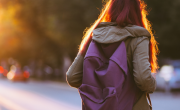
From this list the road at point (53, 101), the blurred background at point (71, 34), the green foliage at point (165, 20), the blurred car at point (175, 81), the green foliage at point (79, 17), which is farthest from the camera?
the green foliage at point (79, 17)

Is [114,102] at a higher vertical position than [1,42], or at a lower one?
higher

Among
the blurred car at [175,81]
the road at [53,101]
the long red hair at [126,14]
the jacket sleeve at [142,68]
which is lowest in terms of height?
the blurred car at [175,81]

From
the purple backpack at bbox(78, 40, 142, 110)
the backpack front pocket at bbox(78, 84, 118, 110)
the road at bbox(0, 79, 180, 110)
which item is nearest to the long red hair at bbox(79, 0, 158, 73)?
the purple backpack at bbox(78, 40, 142, 110)

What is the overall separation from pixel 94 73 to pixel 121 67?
204mm

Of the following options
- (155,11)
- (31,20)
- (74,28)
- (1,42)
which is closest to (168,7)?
(155,11)

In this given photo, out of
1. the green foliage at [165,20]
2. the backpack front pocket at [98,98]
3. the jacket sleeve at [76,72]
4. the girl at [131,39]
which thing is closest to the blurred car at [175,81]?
the green foliage at [165,20]

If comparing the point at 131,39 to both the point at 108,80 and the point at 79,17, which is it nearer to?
the point at 108,80

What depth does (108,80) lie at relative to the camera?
1.94 metres

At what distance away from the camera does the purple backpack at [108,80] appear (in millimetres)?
1908

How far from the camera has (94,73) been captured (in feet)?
6.63

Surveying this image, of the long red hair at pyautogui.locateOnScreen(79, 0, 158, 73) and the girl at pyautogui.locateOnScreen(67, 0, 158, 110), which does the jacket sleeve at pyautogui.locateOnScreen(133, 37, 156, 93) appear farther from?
the long red hair at pyautogui.locateOnScreen(79, 0, 158, 73)

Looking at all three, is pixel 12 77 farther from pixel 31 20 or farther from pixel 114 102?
pixel 114 102

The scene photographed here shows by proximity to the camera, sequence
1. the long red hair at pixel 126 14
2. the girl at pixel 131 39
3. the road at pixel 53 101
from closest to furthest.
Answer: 1. the girl at pixel 131 39
2. the long red hair at pixel 126 14
3. the road at pixel 53 101

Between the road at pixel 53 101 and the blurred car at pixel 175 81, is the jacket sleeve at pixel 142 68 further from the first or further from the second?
the blurred car at pixel 175 81
